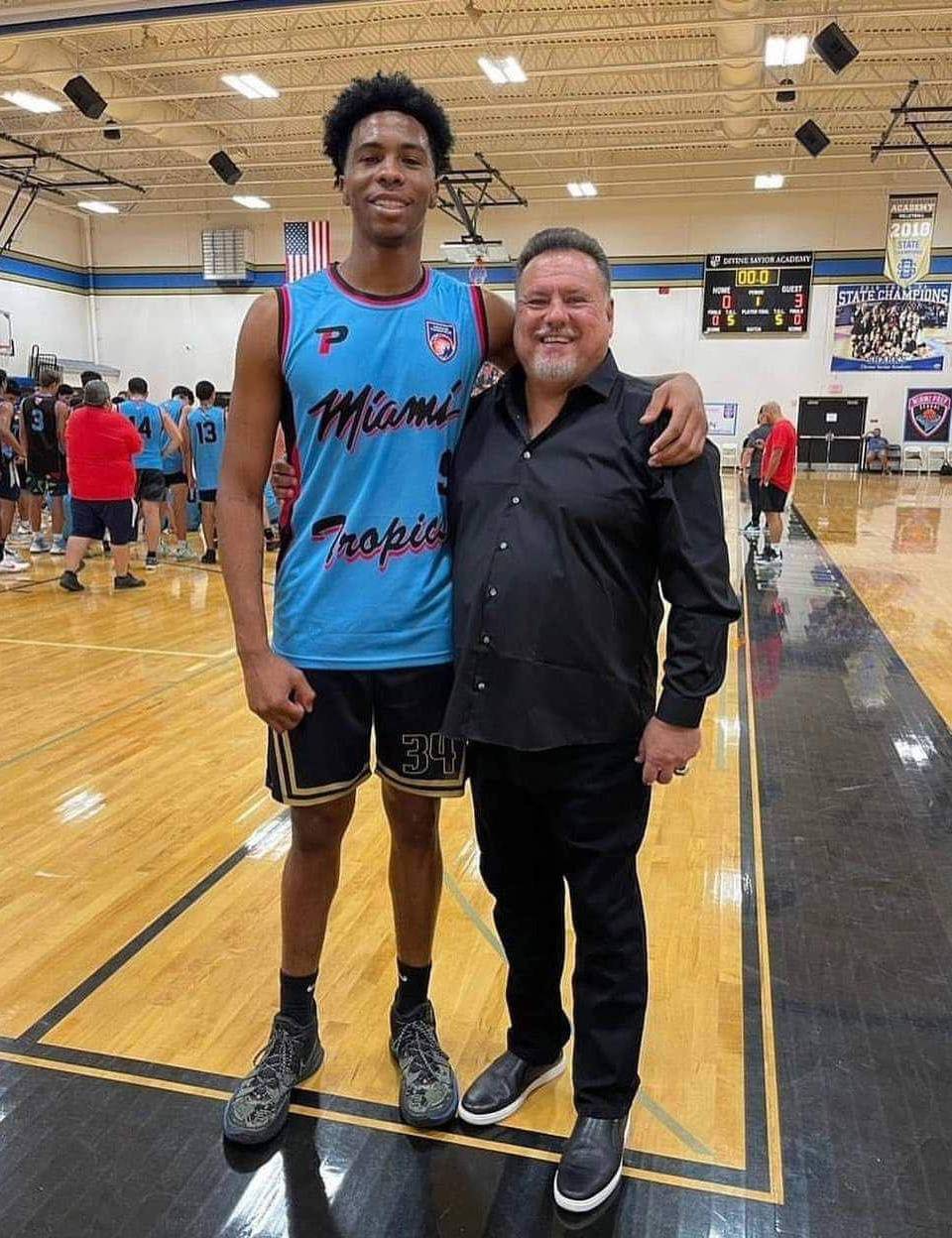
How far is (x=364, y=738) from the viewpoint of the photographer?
1819mm

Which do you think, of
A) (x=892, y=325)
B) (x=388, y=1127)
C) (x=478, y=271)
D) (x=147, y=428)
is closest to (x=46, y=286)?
(x=478, y=271)

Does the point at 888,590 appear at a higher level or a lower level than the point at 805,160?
lower

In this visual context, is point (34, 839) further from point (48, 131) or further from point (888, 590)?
point (48, 131)

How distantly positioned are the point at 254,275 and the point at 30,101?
10.1m

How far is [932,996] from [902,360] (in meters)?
20.9

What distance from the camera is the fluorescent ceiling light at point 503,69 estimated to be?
38.0 ft

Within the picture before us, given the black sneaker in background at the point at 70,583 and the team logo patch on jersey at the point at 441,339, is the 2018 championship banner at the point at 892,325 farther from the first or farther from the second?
the team logo patch on jersey at the point at 441,339

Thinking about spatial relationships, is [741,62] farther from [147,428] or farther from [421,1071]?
[421,1071]

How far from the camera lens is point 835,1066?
2.08 m

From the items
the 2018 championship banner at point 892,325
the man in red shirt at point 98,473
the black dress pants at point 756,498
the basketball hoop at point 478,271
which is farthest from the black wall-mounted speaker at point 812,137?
the man in red shirt at point 98,473

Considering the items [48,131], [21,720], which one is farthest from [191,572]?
[48,131]

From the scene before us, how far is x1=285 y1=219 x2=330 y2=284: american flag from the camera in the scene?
12.8 meters

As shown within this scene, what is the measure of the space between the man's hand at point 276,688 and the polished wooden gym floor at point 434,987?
2.78ft

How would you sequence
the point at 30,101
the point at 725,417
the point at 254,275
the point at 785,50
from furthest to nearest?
the point at 254,275
the point at 725,417
the point at 30,101
the point at 785,50
